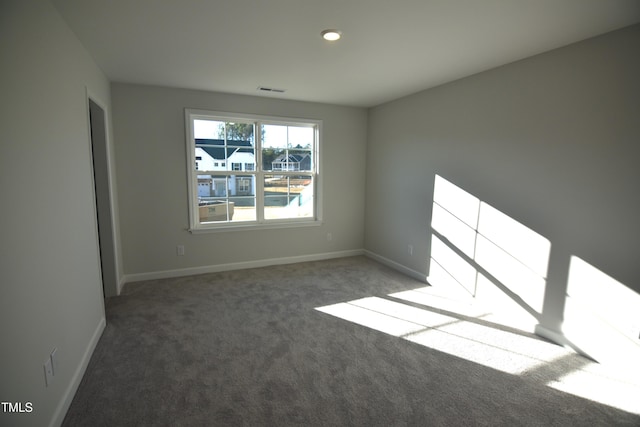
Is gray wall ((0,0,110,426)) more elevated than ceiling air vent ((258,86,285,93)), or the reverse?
ceiling air vent ((258,86,285,93))

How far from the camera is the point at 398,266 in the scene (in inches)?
179

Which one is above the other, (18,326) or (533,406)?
(18,326)

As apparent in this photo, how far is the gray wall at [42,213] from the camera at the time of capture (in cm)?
137

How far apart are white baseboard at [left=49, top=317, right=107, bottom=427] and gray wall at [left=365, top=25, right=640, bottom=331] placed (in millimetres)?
3595

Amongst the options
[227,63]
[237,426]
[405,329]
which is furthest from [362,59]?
[237,426]

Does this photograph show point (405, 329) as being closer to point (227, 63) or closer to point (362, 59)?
point (362, 59)

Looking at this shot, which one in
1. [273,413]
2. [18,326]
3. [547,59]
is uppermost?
[547,59]

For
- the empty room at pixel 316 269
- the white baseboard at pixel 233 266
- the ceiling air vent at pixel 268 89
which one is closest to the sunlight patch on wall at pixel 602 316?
the empty room at pixel 316 269

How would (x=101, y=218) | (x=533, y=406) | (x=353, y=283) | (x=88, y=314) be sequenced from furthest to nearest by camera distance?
1. (x=353, y=283)
2. (x=101, y=218)
3. (x=88, y=314)
4. (x=533, y=406)

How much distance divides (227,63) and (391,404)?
124 inches

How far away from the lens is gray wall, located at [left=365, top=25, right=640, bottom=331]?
7.23 ft

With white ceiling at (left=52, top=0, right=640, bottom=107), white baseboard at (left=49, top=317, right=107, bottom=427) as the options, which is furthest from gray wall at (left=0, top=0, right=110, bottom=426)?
white ceiling at (left=52, top=0, right=640, bottom=107)

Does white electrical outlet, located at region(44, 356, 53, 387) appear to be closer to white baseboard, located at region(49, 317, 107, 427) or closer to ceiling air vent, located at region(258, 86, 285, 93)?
white baseboard, located at region(49, 317, 107, 427)

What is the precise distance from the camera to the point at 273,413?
183cm
